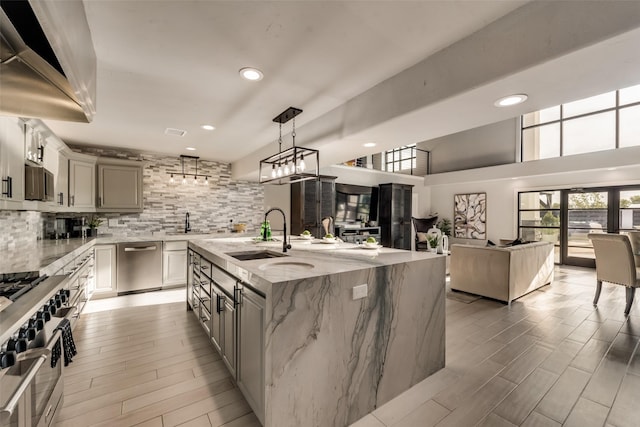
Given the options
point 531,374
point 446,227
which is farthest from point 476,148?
point 531,374

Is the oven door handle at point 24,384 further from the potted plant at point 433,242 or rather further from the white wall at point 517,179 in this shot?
the white wall at point 517,179

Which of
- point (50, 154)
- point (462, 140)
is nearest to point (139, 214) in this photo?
point (50, 154)

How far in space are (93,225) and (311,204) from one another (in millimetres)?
3946

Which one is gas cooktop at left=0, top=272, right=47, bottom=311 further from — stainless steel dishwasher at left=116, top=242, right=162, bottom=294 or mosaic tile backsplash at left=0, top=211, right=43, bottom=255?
stainless steel dishwasher at left=116, top=242, right=162, bottom=294

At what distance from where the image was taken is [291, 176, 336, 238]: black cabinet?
589 cm

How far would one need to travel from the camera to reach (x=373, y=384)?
5.87ft

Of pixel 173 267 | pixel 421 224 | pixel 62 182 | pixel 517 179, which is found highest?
pixel 517 179

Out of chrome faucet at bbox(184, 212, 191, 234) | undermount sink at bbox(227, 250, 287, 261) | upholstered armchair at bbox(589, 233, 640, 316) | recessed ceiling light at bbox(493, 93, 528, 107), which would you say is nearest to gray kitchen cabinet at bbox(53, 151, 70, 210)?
chrome faucet at bbox(184, 212, 191, 234)

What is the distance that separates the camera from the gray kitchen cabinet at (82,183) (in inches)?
153

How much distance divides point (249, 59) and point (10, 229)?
3.14 m

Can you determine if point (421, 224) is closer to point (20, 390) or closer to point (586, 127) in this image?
point (586, 127)

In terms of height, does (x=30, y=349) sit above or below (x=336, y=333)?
above

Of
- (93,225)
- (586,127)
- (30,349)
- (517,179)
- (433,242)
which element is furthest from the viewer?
(517,179)

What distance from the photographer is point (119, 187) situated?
446cm
